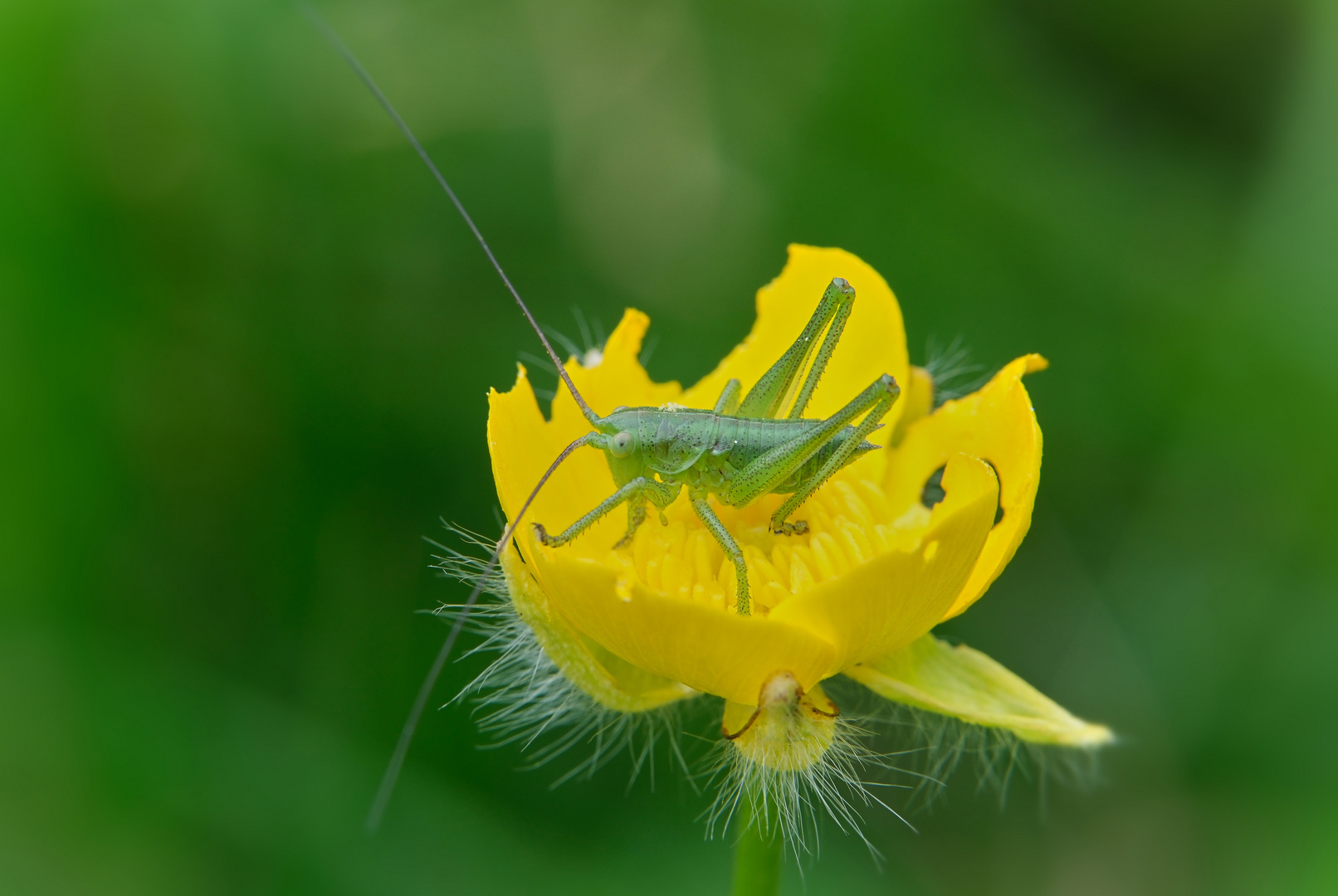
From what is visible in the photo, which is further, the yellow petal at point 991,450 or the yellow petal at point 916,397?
the yellow petal at point 916,397

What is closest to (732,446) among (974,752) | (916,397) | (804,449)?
(804,449)

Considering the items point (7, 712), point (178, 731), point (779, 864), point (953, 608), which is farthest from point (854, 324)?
point (7, 712)

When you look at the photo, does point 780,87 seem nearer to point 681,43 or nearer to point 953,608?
point 681,43

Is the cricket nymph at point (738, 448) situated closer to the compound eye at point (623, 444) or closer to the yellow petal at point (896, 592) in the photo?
the compound eye at point (623, 444)

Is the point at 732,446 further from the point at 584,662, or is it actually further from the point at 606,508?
the point at 584,662

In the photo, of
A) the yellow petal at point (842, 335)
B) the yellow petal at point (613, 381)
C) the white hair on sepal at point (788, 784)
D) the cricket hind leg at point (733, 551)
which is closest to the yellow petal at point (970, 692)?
the white hair on sepal at point (788, 784)
